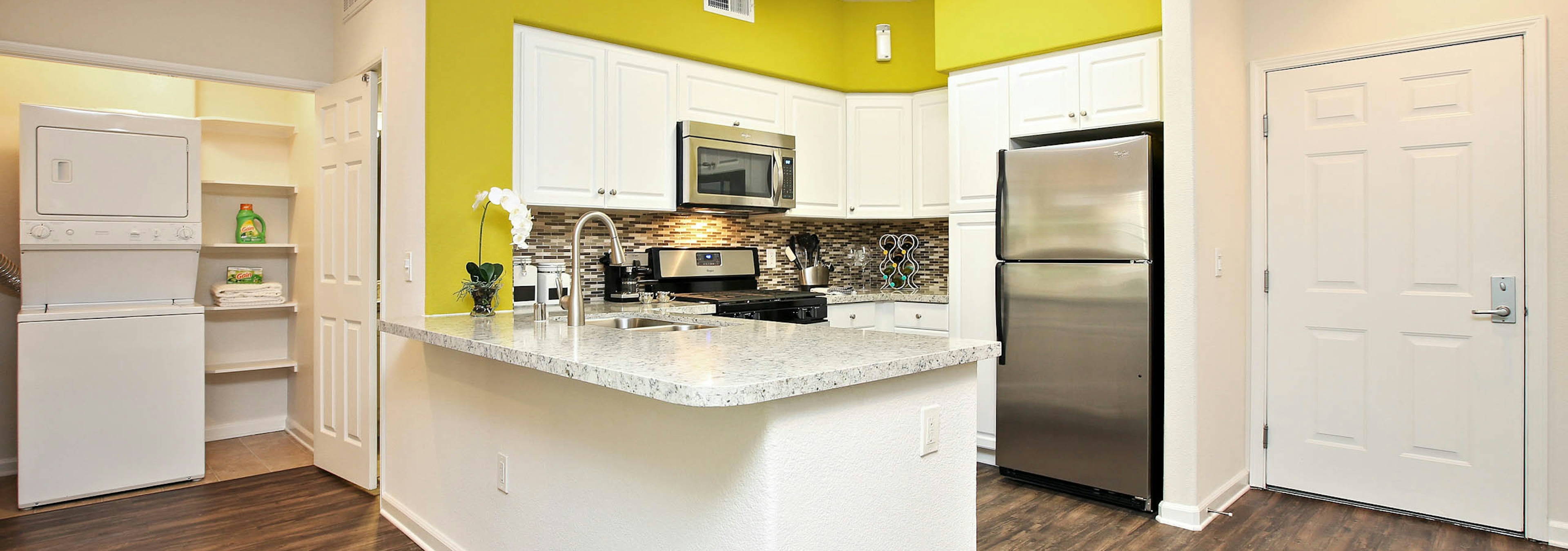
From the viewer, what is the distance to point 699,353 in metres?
1.73

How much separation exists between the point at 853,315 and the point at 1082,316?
1313 mm


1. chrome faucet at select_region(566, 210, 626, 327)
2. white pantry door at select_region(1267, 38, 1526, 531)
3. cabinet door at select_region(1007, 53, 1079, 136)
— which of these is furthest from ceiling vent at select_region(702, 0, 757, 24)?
white pantry door at select_region(1267, 38, 1526, 531)

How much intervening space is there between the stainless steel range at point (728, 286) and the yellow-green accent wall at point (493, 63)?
992 mm

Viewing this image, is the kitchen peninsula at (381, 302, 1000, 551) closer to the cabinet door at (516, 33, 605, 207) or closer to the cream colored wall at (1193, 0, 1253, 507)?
the cabinet door at (516, 33, 605, 207)

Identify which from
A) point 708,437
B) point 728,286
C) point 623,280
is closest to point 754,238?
point 728,286

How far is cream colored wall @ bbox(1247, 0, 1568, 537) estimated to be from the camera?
9.05 ft

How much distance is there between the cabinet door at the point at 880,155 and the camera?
450 centimetres

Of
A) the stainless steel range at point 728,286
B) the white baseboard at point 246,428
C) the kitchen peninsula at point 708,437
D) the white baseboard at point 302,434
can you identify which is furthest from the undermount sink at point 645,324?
the white baseboard at point 246,428

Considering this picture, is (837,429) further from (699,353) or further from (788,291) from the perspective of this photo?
(788,291)

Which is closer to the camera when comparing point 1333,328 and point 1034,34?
point 1333,328

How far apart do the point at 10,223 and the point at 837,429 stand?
4.43 m

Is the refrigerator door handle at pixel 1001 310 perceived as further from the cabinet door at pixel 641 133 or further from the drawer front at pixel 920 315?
the cabinet door at pixel 641 133

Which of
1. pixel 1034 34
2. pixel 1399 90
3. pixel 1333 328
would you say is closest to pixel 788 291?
pixel 1034 34

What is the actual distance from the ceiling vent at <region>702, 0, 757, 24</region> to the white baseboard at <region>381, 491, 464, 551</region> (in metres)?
2.61
